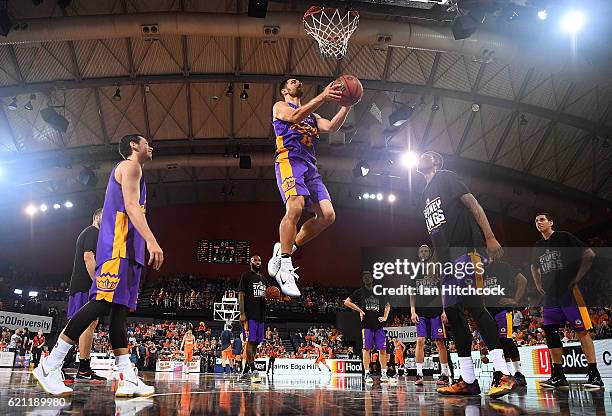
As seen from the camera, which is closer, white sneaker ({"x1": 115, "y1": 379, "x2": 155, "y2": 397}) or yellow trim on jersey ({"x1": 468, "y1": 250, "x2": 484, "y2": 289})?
white sneaker ({"x1": 115, "y1": 379, "x2": 155, "y2": 397})

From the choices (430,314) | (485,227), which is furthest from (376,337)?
(485,227)

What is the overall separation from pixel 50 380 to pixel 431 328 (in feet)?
17.3

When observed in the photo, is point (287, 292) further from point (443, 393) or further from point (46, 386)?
point (46, 386)

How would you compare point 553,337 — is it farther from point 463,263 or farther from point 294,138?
point 294,138

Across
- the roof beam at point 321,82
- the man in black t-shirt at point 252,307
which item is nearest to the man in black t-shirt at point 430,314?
the man in black t-shirt at point 252,307

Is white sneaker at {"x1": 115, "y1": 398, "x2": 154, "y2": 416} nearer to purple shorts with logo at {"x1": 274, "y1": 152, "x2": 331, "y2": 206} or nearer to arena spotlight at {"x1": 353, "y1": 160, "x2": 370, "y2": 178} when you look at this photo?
purple shorts with logo at {"x1": 274, "y1": 152, "x2": 331, "y2": 206}

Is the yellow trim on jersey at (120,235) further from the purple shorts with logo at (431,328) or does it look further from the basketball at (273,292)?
the purple shorts with logo at (431,328)

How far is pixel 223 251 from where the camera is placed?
81.0 ft

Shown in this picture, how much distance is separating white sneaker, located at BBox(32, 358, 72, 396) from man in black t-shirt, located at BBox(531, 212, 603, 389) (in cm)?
489

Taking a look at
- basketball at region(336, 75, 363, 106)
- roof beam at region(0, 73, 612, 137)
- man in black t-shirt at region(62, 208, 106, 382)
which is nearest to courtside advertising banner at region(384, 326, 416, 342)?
roof beam at region(0, 73, 612, 137)

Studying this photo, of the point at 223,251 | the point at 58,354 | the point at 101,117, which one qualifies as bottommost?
the point at 58,354

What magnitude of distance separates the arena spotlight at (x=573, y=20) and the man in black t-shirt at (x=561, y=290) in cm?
699

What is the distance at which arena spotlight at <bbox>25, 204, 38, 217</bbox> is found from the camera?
22.0 meters

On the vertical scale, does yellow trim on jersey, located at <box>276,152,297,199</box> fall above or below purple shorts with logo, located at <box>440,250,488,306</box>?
above
